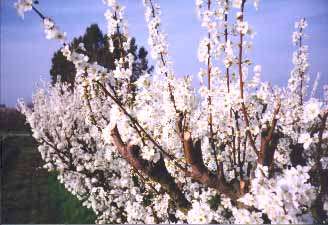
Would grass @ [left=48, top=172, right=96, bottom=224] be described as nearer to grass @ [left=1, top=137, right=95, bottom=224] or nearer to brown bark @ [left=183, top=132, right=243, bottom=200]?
grass @ [left=1, top=137, right=95, bottom=224]

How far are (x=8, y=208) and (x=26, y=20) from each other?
1699mm

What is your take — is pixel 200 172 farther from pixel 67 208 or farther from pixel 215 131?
pixel 67 208

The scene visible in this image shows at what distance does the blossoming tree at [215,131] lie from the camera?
4.76 feet

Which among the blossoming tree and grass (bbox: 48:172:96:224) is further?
grass (bbox: 48:172:96:224)

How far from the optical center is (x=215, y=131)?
2152 mm

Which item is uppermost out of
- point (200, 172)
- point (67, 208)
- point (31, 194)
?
point (31, 194)

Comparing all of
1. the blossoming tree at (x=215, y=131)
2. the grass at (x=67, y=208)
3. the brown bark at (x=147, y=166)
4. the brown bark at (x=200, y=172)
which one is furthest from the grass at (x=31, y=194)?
the brown bark at (x=200, y=172)

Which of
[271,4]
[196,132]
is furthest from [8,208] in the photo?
[271,4]

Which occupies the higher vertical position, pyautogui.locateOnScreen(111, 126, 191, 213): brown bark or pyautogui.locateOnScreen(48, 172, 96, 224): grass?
pyautogui.locateOnScreen(48, 172, 96, 224): grass

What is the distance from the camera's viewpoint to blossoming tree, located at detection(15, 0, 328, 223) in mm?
1450

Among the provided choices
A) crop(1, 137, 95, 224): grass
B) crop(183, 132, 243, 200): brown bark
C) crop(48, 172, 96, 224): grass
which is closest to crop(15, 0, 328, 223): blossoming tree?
crop(183, 132, 243, 200): brown bark

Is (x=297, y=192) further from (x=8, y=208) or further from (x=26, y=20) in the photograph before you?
(x=8, y=208)

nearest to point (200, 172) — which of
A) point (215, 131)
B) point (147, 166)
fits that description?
point (147, 166)

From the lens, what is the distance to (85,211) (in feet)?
11.4
